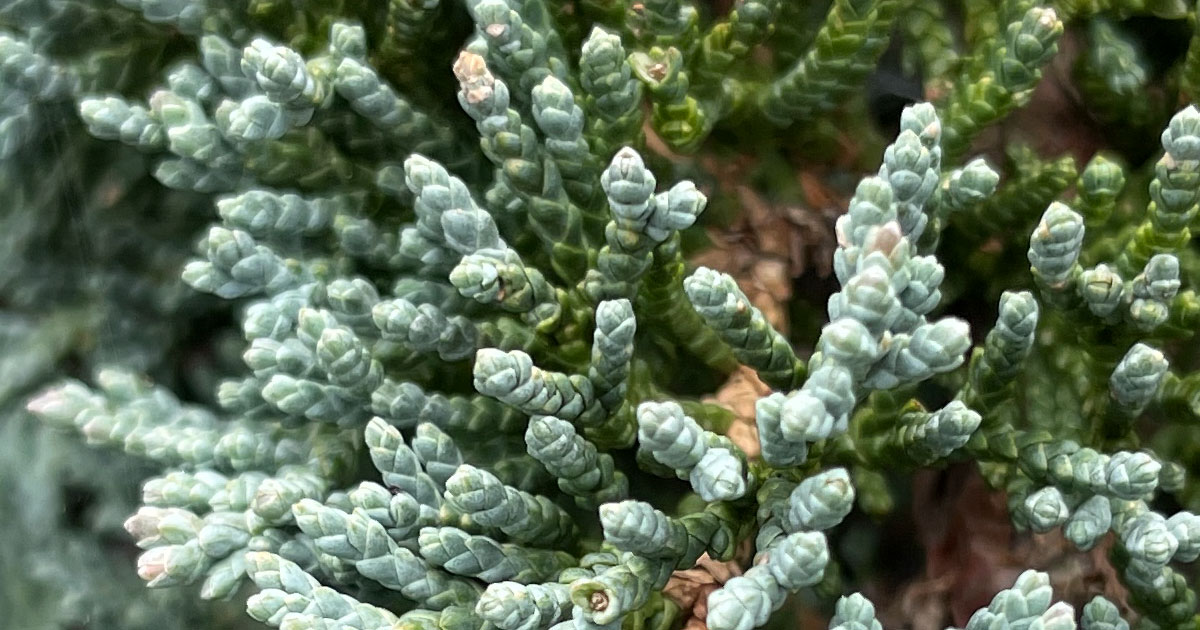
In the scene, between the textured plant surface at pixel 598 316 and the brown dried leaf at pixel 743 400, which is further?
the brown dried leaf at pixel 743 400

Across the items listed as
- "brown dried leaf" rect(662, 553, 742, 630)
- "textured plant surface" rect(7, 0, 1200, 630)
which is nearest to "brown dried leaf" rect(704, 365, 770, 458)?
"textured plant surface" rect(7, 0, 1200, 630)

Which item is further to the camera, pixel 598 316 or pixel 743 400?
pixel 743 400

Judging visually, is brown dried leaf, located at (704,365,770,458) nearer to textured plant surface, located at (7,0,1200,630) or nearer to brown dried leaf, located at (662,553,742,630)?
textured plant surface, located at (7,0,1200,630)

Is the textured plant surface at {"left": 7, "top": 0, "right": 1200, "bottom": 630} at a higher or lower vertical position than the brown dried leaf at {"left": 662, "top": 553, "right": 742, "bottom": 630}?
higher

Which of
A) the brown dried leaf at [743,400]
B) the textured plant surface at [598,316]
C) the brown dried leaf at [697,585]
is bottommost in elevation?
the brown dried leaf at [697,585]

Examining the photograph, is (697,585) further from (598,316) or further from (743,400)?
(598,316)

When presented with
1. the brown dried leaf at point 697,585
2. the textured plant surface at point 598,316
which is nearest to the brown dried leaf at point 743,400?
the textured plant surface at point 598,316

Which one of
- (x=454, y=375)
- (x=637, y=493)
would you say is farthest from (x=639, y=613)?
(x=454, y=375)

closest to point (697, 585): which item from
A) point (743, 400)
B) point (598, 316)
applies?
point (743, 400)

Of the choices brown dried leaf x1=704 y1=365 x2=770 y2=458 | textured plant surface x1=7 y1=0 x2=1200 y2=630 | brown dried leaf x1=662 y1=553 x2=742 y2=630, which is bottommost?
brown dried leaf x1=662 y1=553 x2=742 y2=630

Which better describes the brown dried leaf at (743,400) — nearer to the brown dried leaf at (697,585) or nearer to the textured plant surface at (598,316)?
the textured plant surface at (598,316)
